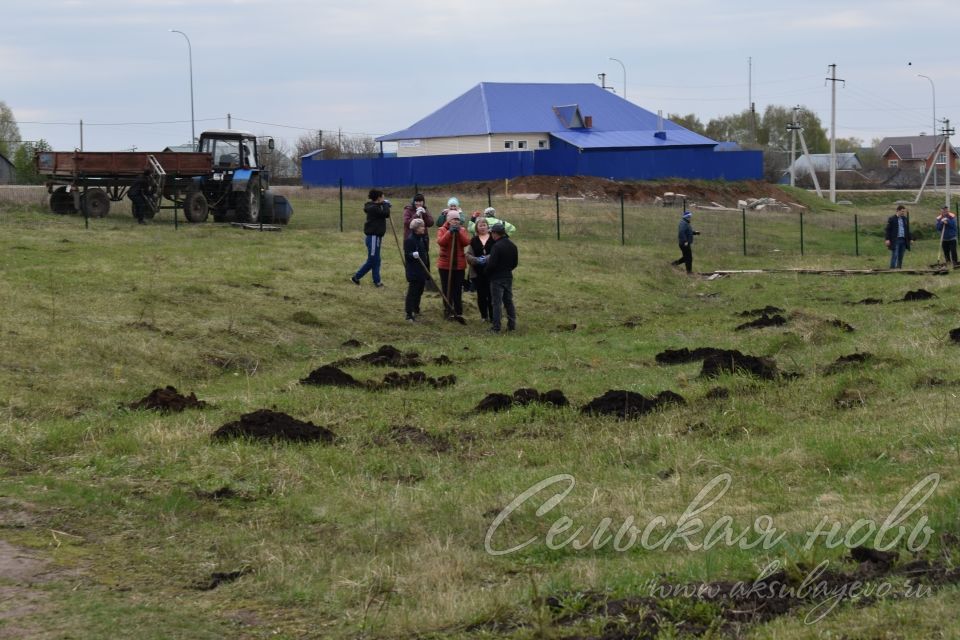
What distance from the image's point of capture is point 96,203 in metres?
32.5

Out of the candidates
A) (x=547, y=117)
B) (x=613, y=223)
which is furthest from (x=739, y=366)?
(x=547, y=117)

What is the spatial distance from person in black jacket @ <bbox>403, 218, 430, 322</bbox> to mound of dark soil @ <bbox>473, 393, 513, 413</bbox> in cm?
724

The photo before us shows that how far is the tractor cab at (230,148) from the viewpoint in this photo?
3481cm

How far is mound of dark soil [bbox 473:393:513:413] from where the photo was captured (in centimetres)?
1214

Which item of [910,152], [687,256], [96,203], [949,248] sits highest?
[910,152]

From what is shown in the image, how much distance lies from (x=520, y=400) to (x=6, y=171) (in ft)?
227

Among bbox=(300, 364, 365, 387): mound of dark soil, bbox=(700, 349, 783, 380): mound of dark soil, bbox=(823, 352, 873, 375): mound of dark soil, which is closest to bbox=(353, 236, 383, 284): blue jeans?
bbox=(300, 364, 365, 387): mound of dark soil

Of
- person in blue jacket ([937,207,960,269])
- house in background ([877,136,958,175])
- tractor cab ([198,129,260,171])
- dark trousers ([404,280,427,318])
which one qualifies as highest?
house in background ([877,136,958,175])

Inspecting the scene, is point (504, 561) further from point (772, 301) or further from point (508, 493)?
point (772, 301)

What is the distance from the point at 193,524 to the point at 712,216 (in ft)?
149

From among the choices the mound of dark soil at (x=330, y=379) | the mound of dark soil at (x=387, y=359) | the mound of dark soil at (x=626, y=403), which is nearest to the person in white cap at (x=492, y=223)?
the mound of dark soil at (x=387, y=359)

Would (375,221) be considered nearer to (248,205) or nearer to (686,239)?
(686,239)

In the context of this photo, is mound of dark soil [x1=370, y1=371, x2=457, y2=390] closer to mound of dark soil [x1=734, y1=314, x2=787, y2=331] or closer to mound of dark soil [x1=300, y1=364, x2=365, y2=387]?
mound of dark soil [x1=300, y1=364, x2=365, y2=387]

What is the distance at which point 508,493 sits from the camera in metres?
8.77
